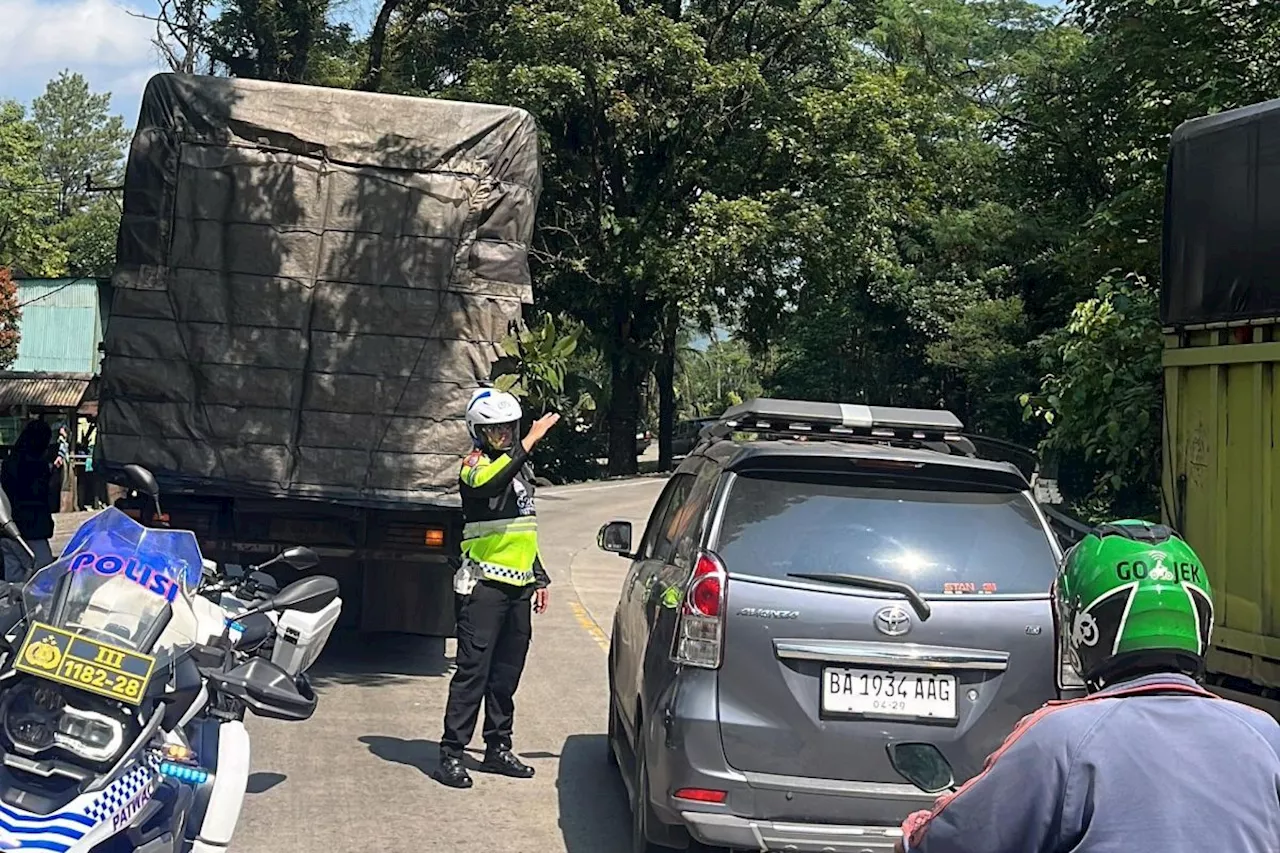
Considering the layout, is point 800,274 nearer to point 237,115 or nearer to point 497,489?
point 237,115

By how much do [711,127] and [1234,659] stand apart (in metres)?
27.4

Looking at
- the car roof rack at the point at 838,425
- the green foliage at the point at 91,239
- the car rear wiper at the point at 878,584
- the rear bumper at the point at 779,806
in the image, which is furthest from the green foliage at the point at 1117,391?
the green foliage at the point at 91,239

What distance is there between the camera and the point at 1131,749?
6.40 ft

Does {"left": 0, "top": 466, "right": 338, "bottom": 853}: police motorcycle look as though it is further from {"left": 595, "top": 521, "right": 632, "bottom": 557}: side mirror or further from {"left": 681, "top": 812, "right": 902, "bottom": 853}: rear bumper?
{"left": 595, "top": 521, "right": 632, "bottom": 557}: side mirror

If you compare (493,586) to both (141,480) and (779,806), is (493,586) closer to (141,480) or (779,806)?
(141,480)

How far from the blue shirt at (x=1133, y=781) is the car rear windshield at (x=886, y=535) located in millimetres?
2869

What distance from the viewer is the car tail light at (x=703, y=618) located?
4.83 metres

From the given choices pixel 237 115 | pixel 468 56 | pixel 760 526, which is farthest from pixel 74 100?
pixel 760 526

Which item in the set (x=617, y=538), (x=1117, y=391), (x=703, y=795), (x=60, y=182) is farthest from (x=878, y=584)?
(x=60, y=182)

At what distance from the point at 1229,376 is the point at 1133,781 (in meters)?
5.04

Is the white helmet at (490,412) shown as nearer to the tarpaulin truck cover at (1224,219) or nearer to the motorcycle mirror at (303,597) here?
the motorcycle mirror at (303,597)

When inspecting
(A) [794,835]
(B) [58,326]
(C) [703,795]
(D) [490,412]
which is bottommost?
(A) [794,835]

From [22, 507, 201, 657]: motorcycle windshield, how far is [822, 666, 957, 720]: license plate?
6.95ft

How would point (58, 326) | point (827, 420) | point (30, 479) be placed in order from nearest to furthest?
1. point (827, 420)
2. point (30, 479)
3. point (58, 326)
